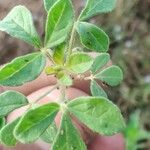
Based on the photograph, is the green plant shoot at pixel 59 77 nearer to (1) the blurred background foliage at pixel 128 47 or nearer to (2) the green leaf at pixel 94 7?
(2) the green leaf at pixel 94 7

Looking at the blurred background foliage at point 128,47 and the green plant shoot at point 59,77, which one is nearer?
the green plant shoot at point 59,77

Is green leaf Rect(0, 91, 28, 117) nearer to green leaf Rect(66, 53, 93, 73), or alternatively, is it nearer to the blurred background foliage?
green leaf Rect(66, 53, 93, 73)

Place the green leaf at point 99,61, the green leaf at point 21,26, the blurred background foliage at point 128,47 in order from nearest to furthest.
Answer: the green leaf at point 21,26 → the green leaf at point 99,61 → the blurred background foliage at point 128,47

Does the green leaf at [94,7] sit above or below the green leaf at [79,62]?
above

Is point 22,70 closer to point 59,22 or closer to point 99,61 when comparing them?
point 59,22

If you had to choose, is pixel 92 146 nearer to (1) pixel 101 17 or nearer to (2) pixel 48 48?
(2) pixel 48 48

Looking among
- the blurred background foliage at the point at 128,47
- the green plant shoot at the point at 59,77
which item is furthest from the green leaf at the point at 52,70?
the blurred background foliage at the point at 128,47

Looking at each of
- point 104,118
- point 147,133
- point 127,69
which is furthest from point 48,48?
point 127,69
